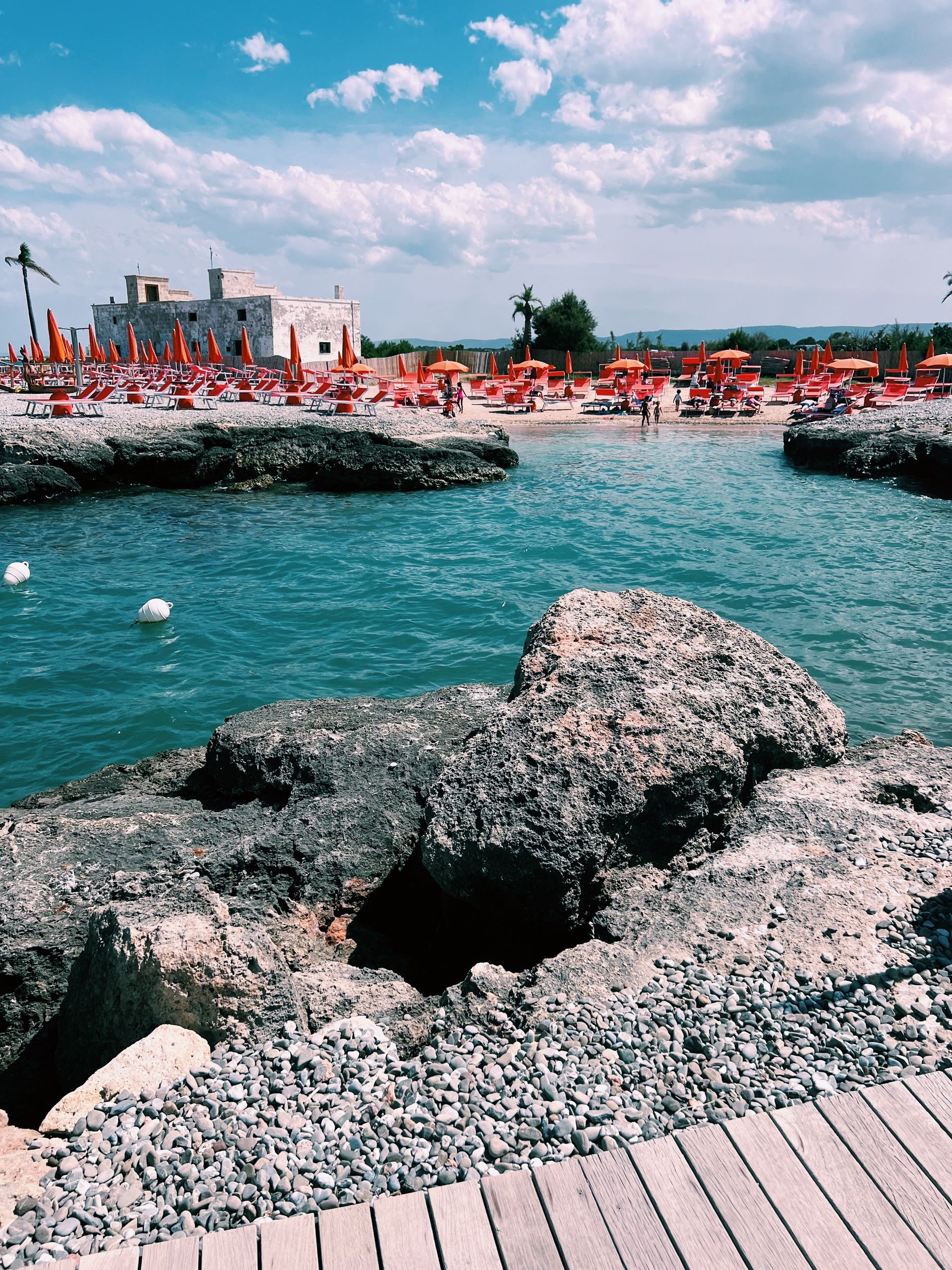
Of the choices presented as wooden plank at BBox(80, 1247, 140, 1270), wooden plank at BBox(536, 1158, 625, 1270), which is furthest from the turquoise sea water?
wooden plank at BBox(536, 1158, 625, 1270)

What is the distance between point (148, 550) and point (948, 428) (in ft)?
61.0

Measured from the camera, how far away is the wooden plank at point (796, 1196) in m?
2.27

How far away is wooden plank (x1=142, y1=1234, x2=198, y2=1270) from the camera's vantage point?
2.30 m

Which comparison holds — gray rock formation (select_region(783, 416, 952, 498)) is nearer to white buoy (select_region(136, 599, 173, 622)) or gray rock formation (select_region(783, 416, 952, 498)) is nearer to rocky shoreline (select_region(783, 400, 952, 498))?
rocky shoreline (select_region(783, 400, 952, 498))

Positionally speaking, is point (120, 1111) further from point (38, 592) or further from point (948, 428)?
point (948, 428)

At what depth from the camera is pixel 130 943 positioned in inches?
138

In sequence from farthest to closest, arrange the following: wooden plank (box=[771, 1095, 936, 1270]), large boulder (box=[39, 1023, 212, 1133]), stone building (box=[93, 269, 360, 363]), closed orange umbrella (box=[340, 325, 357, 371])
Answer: stone building (box=[93, 269, 360, 363]) < closed orange umbrella (box=[340, 325, 357, 371]) < large boulder (box=[39, 1023, 212, 1133]) < wooden plank (box=[771, 1095, 936, 1270])

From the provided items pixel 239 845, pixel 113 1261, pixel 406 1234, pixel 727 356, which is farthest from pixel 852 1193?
pixel 727 356

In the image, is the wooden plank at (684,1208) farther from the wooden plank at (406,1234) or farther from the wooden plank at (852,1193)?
the wooden plank at (406,1234)

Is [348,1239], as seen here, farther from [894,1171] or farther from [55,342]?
[55,342]

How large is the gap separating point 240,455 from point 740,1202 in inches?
796

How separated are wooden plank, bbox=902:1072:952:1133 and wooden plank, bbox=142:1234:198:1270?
219cm

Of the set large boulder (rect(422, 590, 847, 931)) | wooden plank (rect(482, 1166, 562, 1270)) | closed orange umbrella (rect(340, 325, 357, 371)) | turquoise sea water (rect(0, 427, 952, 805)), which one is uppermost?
closed orange umbrella (rect(340, 325, 357, 371))

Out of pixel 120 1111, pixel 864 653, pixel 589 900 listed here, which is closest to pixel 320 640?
pixel 864 653
